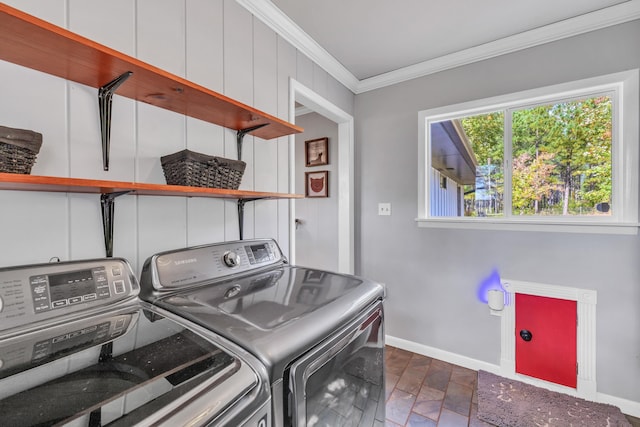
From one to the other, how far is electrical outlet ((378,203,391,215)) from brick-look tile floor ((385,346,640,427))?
121cm

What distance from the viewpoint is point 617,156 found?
5.81 ft

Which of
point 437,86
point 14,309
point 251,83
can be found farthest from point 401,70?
point 14,309

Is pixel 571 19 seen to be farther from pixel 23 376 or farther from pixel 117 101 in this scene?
pixel 23 376

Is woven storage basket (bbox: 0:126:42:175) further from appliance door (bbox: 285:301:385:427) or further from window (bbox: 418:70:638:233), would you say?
window (bbox: 418:70:638:233)

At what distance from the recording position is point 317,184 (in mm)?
3086

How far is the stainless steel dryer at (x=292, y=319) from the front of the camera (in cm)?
71

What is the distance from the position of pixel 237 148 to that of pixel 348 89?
5.02 feet

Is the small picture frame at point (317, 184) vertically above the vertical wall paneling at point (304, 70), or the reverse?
the vertical wall paneling at point (304, 70)

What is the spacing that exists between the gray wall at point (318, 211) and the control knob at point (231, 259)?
183 centimetres

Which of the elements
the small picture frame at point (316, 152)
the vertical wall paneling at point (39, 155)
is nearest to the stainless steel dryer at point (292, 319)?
the vertical wall paneling at point (39, 155)

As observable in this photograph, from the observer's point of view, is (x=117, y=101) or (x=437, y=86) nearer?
(x=117, y=101)

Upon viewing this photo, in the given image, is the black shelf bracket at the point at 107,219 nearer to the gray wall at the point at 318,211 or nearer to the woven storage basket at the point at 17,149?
the woven storage basket at the point at 17,149

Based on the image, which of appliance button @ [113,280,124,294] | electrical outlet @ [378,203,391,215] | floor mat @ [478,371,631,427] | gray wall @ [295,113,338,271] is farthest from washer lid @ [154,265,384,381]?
gray wall @ [295,113,338,271]

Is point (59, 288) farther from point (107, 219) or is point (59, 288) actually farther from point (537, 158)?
point (537, 158)
